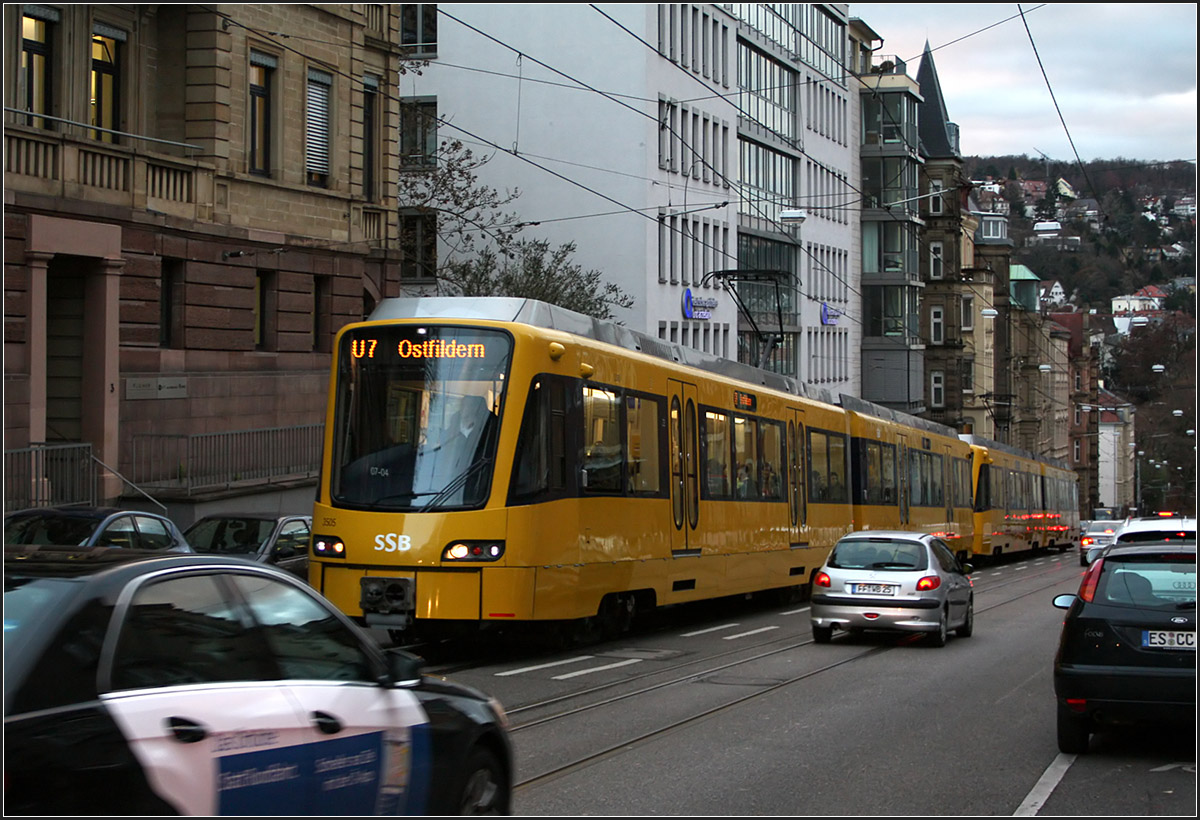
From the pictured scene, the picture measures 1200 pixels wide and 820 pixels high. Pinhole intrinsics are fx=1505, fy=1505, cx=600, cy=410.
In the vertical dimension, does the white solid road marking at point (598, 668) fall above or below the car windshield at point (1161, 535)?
below

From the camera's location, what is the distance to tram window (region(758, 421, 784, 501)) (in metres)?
22.1

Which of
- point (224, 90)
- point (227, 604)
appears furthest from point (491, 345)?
point (224, 90)

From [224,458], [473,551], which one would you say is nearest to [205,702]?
[473,551]

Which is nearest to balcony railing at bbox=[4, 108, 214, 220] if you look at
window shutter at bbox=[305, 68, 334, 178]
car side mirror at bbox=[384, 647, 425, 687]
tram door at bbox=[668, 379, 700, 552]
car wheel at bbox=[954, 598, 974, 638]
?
window shutter at bbox=[305, 68, 334, 178]

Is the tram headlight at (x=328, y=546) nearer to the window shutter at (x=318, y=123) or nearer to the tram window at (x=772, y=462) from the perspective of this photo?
the tram window at (x=772, y=462)

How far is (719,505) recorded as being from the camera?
774 inches

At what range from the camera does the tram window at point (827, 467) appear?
996 inches

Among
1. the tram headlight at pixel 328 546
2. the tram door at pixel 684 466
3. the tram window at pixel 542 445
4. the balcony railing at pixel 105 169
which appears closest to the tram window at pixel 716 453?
the tram door at pixel 684 466

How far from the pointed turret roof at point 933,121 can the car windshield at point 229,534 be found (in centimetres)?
Result: 7014

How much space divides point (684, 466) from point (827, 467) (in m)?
8.57

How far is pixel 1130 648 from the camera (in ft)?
31.4

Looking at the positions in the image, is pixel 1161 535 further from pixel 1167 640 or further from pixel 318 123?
pixel 318 123

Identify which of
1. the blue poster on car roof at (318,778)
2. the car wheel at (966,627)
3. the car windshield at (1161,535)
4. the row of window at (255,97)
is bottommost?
the car wheel at (966,627)

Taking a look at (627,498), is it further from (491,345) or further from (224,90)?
(224,90)
